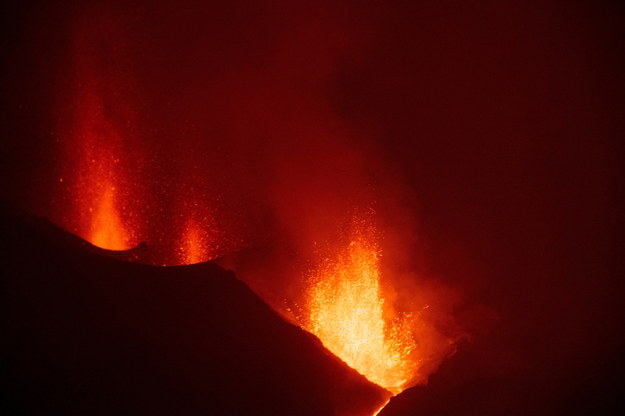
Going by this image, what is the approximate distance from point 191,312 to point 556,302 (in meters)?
2.92

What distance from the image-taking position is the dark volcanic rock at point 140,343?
257 cm

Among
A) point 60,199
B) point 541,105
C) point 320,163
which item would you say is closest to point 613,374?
point 541,105

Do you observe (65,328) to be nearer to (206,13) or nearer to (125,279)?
(125,279)

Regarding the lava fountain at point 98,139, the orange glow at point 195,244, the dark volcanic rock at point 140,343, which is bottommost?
the dark volcanic rock at point 140,343

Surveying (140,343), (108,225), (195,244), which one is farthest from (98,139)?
(140,343)

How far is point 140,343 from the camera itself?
8.97ft

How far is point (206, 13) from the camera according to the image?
419 centimetres

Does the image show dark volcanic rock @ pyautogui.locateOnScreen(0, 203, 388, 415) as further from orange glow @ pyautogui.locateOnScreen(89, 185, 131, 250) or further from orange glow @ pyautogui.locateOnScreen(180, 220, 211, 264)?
orange glow @ pyautogui.locateOnScreen(180, 220, 211, 264)

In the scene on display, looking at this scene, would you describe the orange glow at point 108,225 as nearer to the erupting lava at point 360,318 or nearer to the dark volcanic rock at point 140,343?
the dark volcanic rock at point 140,343

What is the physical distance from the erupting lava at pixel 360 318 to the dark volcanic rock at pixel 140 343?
0.63 m

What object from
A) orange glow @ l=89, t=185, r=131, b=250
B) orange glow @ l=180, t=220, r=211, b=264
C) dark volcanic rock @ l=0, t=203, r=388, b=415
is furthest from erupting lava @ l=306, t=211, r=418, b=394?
orange glow @ l=89, t=185, r=131, b=250

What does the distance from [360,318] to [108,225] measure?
1.78m

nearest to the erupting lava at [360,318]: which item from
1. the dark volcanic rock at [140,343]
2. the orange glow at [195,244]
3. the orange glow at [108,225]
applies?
the dark volcanic rock at [140,343]

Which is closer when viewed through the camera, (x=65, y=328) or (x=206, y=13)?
(x=65, y=328)
